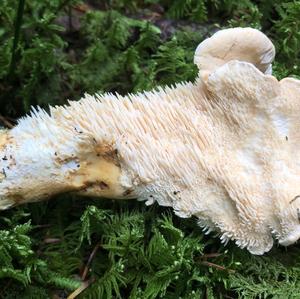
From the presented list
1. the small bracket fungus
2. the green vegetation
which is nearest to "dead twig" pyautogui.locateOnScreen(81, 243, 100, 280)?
the green vegetation

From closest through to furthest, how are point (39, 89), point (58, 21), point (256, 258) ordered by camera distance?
1. point (256, 258)
2. point (39, 89)
3. point (58, 21)

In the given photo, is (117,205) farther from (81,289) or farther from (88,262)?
(81,289)

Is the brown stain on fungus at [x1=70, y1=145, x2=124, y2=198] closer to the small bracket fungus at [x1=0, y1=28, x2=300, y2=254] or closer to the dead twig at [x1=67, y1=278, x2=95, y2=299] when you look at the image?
the small bracket fungus at [x1=0, y1=28, x2=300, y2=254]

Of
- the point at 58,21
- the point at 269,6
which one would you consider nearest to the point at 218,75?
the point at 269,6

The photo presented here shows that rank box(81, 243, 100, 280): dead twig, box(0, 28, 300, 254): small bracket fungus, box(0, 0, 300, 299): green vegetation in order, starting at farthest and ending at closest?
1. box(81, 243, 100, 280): dead twig
2. box(0, 0, 300, 299): green vegetation
3. box(0, 28, 300, 254): small bracket fungus

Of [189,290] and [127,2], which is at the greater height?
[127,2]

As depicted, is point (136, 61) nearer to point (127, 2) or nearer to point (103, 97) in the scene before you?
point (127, 2)

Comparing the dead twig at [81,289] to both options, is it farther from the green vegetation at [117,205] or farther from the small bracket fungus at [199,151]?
the small bracket fungus at [199,151]
